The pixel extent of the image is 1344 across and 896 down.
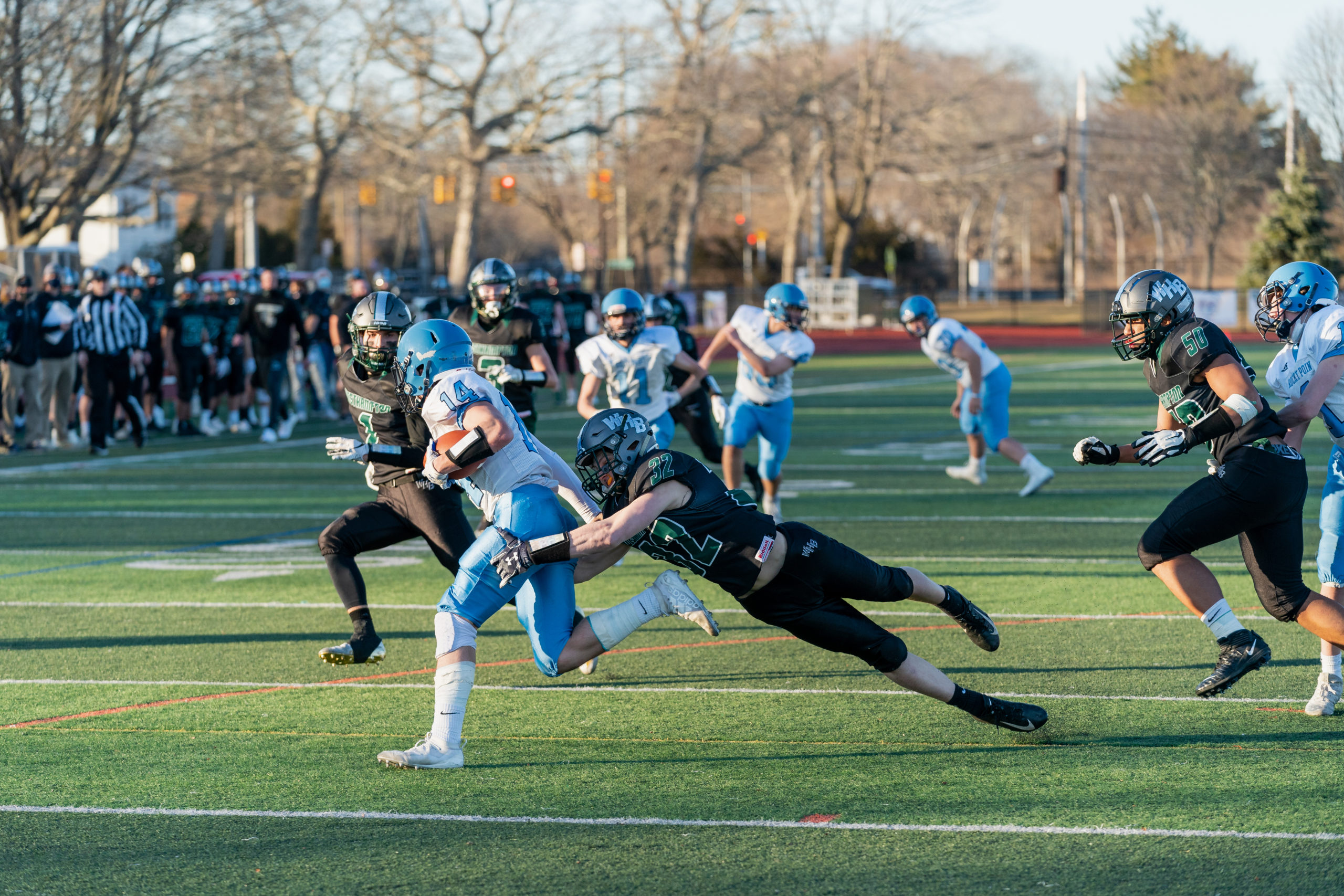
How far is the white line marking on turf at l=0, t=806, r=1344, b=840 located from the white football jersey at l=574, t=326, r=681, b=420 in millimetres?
5513

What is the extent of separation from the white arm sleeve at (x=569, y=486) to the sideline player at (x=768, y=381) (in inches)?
196

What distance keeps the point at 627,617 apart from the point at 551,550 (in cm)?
56

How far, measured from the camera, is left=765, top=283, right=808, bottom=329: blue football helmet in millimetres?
11156

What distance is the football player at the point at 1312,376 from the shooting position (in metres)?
5.97

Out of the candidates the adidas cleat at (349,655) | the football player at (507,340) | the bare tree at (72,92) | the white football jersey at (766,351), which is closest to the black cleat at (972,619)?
the adidas cleat at (349,655)

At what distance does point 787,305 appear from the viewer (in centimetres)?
1114

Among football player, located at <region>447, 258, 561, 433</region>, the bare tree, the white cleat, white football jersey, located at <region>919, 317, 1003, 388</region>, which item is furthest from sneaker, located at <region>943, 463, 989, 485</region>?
the bare tree

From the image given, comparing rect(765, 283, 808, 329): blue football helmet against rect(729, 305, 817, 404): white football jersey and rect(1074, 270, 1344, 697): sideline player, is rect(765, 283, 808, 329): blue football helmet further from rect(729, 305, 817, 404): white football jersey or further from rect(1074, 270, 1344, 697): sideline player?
rect(1074, 270, 1344, 697): sideline player

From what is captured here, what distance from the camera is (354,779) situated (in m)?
5.39

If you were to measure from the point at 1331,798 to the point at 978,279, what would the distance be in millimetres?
64686

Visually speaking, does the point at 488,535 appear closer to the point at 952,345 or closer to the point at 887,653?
the point at 887,653

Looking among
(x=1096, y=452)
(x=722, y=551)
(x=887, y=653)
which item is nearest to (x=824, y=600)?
(x=887, y=653)

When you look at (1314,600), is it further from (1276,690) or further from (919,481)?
(919,481)

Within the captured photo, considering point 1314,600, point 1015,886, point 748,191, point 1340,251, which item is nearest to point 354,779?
point 1015,886
